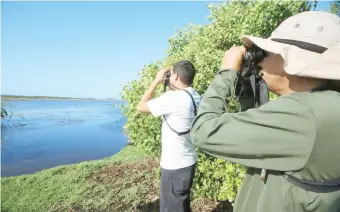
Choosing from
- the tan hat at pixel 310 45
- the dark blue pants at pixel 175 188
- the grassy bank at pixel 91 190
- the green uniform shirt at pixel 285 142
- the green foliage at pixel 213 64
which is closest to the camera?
the green uniform shirt at pixel 285 142

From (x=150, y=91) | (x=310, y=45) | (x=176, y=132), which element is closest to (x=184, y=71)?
(x=150, y=91)

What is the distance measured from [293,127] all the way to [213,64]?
4.57 m

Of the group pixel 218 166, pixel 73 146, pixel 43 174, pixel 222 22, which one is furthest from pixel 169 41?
pixel 73 146

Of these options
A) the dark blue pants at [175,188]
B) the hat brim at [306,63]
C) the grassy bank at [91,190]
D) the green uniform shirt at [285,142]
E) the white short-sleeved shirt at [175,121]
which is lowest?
the grassy bank at [91,190]

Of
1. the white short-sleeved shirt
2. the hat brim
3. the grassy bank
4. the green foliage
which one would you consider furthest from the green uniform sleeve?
the grassy bank

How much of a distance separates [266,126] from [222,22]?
5921 millimetres

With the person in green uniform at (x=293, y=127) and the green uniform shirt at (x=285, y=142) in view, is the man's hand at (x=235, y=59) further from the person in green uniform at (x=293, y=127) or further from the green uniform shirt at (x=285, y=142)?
the green uniform shirt at (x=285, y=142)

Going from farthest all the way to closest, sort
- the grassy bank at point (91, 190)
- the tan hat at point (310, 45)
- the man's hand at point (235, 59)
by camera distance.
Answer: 1. the grassy bank at point (91, 190)
2. the man's hand at point (235, 59)
3. the tan hat at point (310, 45)

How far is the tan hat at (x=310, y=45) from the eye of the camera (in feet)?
4.56

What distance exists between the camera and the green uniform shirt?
129 centimetres

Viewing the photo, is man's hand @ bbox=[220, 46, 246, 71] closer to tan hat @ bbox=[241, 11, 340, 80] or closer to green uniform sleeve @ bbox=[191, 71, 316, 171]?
tan hat @ bbox=[241, 11, 340, 80]

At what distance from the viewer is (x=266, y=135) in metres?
1.34

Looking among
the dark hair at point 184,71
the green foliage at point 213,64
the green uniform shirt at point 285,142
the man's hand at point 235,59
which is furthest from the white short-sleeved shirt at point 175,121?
the green uniform shirt at point 285,142

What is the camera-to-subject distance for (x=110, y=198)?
278 inches
